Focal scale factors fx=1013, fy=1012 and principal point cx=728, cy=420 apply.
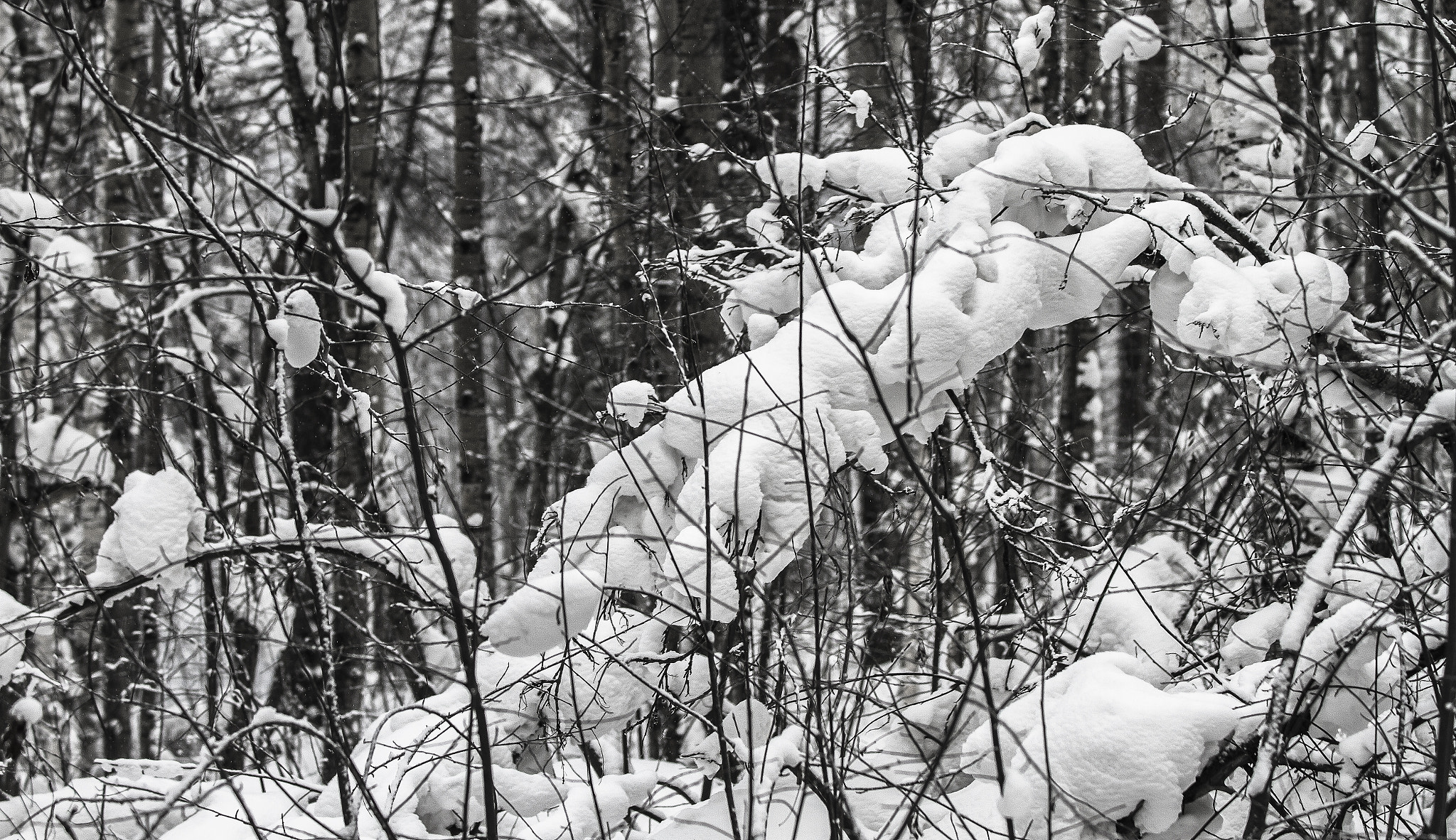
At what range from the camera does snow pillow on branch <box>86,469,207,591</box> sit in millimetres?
2938

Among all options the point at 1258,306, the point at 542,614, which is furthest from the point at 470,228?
the point at 1258,306

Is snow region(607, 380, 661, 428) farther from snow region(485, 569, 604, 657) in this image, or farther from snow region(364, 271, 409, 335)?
snow region(364, 271, 409, 335)

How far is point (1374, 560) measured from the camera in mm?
2342

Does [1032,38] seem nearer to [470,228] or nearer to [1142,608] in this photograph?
[1142,608]

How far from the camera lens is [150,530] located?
2953mm

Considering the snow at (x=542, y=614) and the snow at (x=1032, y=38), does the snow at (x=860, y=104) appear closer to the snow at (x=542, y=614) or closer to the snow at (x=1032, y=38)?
the snow at (x=1032, y=38)

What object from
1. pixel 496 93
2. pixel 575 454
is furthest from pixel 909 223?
pixel 496 93

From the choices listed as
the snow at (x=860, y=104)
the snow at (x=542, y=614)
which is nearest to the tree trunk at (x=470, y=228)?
the snow at (x=860, y=104)

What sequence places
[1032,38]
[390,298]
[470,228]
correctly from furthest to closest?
[470,228] → [1032,38] → [390,298]

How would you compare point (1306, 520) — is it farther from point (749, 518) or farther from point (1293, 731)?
point (749, 518)

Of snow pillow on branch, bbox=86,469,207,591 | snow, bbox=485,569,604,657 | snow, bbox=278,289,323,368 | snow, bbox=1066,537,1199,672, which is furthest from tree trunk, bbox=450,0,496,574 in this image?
snow, bbox=1066,537,1199,672

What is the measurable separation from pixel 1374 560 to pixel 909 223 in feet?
4.58

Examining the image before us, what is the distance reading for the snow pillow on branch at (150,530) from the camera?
2.94m

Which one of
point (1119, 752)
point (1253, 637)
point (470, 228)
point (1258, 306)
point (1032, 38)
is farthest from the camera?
point (470, 228)
